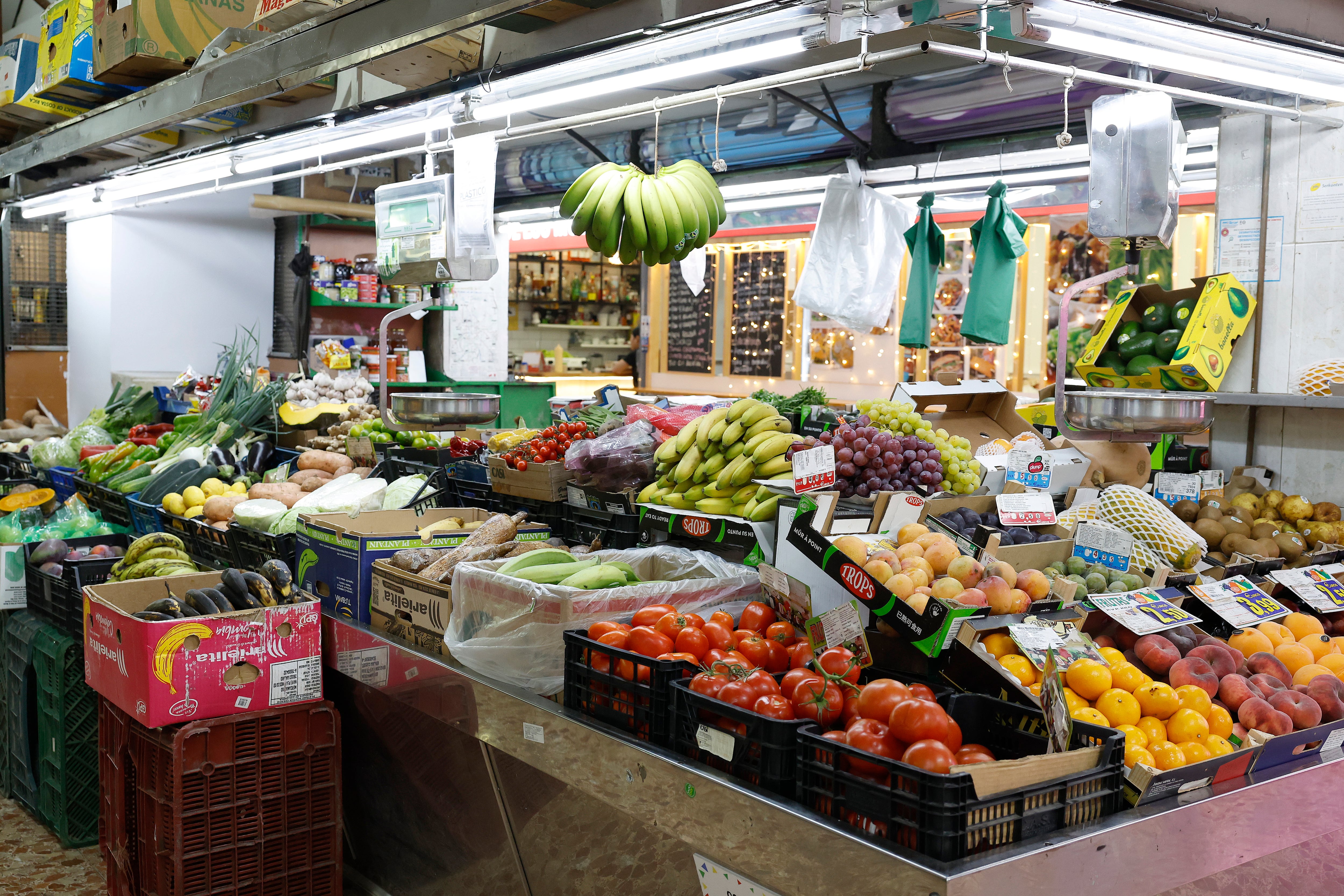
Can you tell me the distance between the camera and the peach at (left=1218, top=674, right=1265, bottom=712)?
2.15 meters

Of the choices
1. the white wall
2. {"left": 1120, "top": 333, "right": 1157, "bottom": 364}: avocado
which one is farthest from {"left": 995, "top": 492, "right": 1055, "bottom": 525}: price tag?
the white wall

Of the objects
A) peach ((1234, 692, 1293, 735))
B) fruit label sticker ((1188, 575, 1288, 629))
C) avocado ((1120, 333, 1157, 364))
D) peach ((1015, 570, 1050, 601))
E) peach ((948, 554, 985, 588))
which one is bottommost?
peach ((1234, 692, 1293, 735))

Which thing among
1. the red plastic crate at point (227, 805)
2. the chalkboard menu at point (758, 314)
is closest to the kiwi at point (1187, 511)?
the red plastic crate at point (227, 805)

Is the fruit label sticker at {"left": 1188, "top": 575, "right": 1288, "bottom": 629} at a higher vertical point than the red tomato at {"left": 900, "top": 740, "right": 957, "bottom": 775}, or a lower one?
higher

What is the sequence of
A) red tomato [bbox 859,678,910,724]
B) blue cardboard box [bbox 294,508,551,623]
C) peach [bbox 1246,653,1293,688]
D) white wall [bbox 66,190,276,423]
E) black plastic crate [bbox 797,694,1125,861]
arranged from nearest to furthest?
1. black plastic crate [bbox 797,694,1125,861]
2. red tomato [bbox 859,678,910,724]
3. peach [bbox 1246,653,1293,688]
4. blue cardboard box [bbox 294,508,551,623]
5. white wall [bbox 66,190,276,423]

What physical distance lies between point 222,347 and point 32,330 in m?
2.05

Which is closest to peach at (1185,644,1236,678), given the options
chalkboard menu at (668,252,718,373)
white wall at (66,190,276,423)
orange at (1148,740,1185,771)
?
orange at (1148,740,1185,771)

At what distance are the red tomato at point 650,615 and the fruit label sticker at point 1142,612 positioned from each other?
95 centimetres

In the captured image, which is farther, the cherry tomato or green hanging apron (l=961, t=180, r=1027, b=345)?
green hanging apron (l=961, t=180, r=1027, b=345)

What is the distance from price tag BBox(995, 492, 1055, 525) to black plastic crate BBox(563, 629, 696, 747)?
101 centimetres

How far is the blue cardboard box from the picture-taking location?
323 cm

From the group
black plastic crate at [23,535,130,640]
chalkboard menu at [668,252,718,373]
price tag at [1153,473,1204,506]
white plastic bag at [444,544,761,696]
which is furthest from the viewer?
chalkboard menu at [668,252,718,373]

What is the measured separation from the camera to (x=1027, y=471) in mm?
2920

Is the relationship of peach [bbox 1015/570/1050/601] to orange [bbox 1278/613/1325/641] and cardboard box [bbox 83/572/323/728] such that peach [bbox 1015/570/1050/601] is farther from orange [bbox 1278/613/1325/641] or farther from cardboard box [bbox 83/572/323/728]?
cardboard box [bbox 83/572/323/728]
